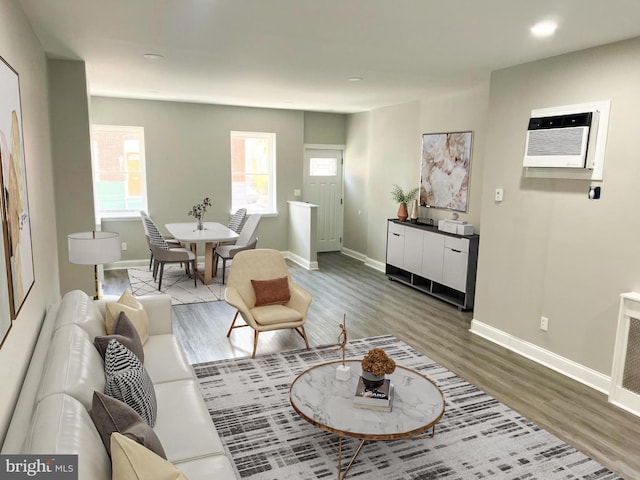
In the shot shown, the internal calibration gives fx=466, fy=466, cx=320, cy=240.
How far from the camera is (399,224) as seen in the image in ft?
22.0

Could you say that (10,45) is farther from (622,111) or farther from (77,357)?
(622,111)

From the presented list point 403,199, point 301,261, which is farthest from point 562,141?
point 301,261

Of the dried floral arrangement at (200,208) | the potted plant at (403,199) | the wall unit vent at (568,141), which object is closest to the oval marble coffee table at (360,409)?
the wall unit vent at (568,141)

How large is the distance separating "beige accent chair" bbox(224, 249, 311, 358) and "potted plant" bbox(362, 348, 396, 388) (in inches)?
60.1

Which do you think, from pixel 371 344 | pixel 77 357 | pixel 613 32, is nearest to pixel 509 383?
pixel 371 344

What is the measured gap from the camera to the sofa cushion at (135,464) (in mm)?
1509

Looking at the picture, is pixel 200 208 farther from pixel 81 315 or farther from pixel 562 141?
pixel 562 141

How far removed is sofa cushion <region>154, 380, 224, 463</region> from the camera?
7.09ft

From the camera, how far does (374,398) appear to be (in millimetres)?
2703

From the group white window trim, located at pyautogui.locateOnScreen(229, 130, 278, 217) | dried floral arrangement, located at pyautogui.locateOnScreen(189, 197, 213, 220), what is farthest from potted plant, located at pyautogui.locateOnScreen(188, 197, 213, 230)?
white window trim, located at pyautogui.locateOnScreen(229, 130, 278, 217)

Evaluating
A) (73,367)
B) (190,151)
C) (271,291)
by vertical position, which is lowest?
(271,291)

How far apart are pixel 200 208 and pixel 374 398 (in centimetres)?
507

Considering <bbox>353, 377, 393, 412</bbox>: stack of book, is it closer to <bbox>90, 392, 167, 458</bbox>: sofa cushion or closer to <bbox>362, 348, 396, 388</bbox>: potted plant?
<bbox>362, 348, 396, 388</bbox>: potted plant

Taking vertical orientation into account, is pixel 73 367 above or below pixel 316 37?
below
